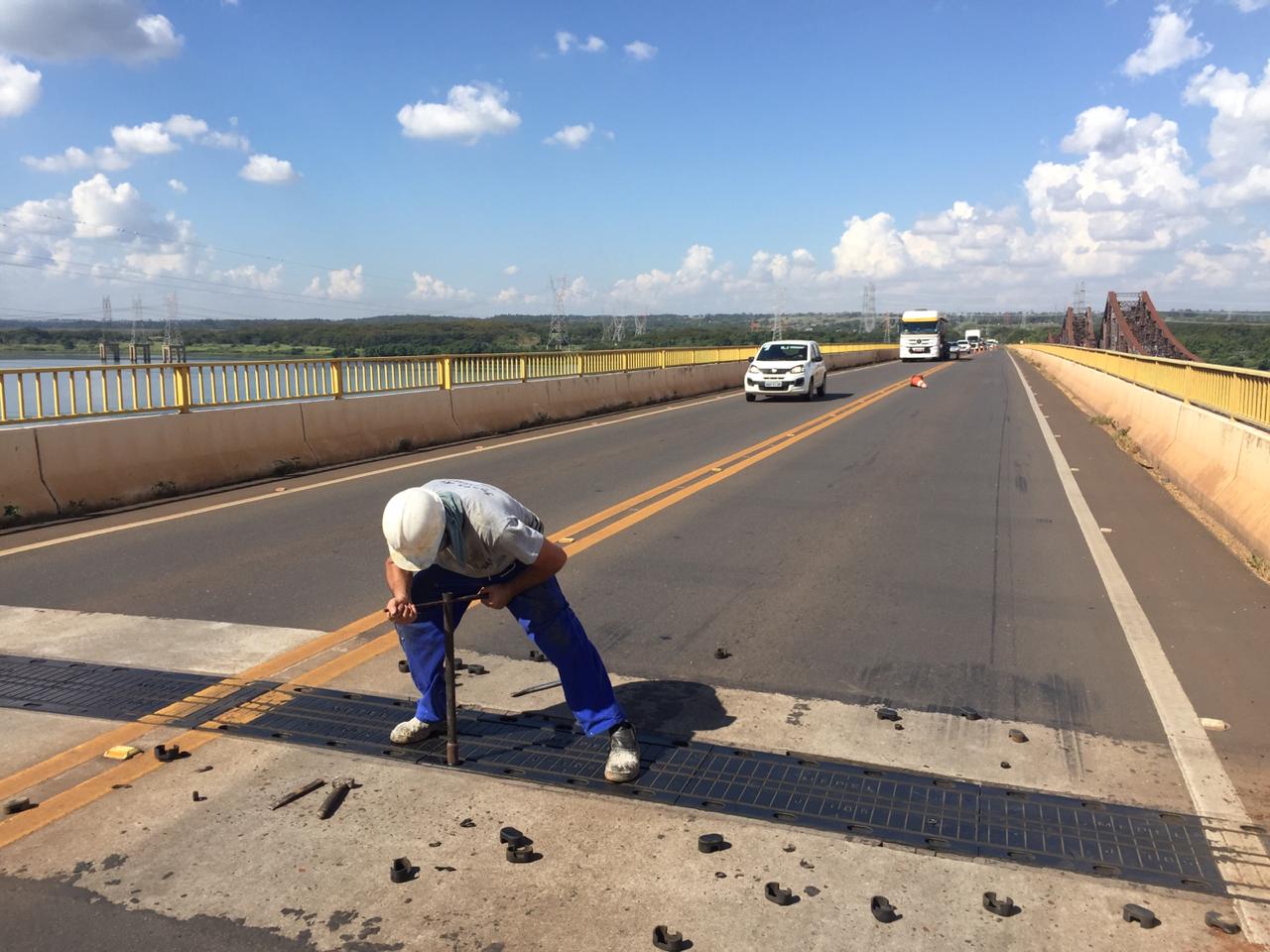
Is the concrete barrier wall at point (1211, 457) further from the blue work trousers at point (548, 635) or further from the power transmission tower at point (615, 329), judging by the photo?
the power transmission tower at point (615, 329)

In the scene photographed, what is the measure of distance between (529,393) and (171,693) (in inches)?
602

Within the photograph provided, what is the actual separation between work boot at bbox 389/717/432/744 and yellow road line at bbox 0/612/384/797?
1088mm

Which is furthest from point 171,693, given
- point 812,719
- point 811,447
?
point 811,447

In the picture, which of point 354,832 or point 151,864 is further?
point 354,832

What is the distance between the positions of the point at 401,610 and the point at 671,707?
59.2 inches

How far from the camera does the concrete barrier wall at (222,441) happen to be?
9.98 m

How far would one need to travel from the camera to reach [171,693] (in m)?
4.98

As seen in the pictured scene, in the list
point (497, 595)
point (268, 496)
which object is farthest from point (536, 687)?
point (268, 496)

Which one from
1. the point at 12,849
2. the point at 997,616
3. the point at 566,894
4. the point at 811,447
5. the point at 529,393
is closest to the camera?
the point at 566,894

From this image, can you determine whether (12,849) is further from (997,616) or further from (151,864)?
(997,616)

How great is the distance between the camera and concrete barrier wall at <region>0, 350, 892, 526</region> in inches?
393

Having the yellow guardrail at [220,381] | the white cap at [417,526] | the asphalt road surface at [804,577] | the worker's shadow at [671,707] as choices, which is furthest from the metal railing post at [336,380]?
the white cap at [417,526]

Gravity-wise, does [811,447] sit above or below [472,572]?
below

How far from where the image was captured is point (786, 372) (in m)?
27.5
